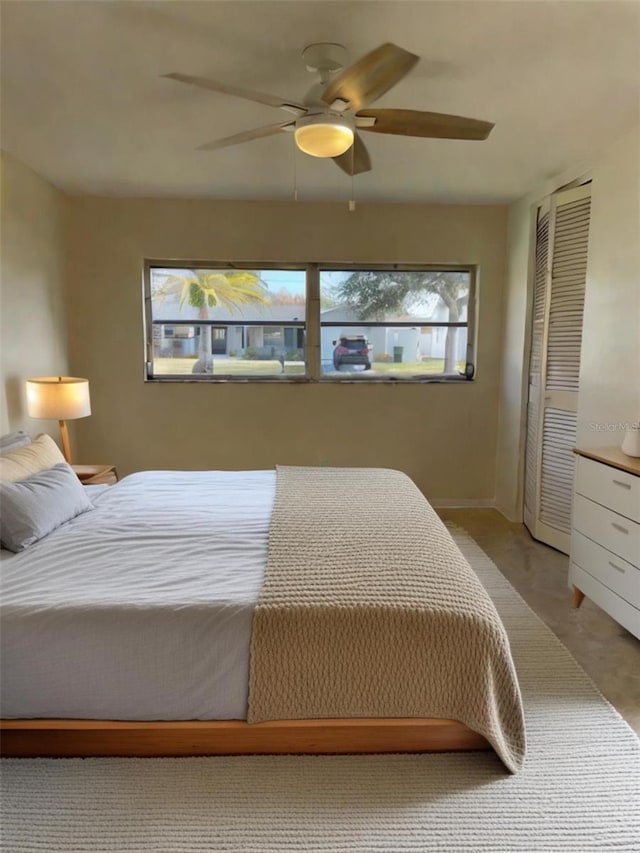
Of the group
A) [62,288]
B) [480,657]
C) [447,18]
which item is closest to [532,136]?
[447,18]

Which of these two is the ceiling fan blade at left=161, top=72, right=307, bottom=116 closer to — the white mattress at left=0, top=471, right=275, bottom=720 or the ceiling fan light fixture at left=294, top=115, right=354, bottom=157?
the ceiling fan light fixture at left=294, top=115, right=354, bottom=157

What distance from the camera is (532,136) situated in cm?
280

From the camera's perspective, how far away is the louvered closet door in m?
3.32

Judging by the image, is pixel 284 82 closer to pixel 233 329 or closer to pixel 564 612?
pixel 233 329

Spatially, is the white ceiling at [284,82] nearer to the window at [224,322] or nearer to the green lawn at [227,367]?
the window at [224,322]

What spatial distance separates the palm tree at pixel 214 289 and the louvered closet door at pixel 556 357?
211 centimetres

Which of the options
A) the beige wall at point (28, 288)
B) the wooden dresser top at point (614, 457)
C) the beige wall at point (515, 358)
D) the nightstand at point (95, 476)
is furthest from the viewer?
the beige wall at point (515, 358)

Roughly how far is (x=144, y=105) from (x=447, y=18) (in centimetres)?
142

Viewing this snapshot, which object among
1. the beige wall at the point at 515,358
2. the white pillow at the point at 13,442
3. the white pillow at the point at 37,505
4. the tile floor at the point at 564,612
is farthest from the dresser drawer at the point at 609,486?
the white pillow at the point at 13,442

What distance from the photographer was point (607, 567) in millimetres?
2428

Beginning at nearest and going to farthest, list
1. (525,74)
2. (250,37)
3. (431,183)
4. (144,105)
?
(250,37)
(525,74)
(144,105)
(431,183)

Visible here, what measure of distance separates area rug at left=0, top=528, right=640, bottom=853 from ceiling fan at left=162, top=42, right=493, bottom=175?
7.24 feet

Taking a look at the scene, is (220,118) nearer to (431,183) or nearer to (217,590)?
(431,183)

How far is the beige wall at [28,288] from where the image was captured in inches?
122
